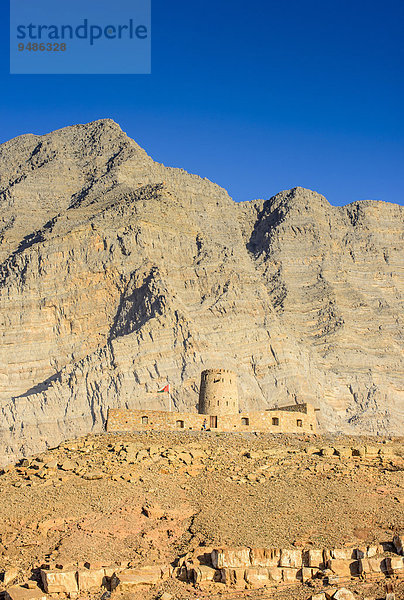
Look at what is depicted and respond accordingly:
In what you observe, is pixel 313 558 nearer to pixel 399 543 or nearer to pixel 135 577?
pixel 399 543

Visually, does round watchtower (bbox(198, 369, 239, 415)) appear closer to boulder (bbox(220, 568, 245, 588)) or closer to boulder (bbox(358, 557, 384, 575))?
boulder (bbox(220, 568, 245, 588))

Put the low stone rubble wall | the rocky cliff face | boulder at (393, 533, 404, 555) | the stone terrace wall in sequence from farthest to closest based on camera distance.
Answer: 1. the rocky cliff face
2. the stone terrace wall
3. boulder at (393, 533, 404, 555)
4. the low stone rubble wall

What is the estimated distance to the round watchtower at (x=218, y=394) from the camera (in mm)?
43688

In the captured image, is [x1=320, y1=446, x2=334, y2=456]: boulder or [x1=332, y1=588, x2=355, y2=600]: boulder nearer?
[x1=332, y1=588, x2=355, y2=600]: boulder

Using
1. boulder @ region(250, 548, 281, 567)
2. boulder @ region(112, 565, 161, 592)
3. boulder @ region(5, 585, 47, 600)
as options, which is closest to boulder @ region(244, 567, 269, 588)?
boulder @ region(250, 548, 281, 567)

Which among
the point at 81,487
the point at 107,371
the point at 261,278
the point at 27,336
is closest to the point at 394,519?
the point at 81,487

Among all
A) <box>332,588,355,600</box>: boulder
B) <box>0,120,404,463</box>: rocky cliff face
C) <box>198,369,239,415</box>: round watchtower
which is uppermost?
<box>0,120,404,463</box>: rocky cliff face

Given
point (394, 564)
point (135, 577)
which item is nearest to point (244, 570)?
point (135, 577)

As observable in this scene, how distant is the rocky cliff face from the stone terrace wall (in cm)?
3251

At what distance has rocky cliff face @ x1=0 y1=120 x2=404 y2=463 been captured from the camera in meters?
78.4

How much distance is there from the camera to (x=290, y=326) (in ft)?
313

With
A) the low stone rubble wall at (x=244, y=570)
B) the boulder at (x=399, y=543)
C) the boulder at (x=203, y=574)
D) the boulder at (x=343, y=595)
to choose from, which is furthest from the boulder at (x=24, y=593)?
the boulder at (x=399, y=543)

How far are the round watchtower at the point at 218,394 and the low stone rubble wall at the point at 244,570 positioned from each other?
708 inches

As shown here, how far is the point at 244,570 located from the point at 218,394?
19626 mm
